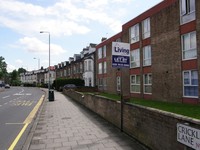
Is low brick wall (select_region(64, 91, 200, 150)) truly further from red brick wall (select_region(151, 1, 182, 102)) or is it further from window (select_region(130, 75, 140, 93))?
window (select_region(130, 75, 140, 93))

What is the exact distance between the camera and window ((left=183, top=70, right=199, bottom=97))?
2072 cm

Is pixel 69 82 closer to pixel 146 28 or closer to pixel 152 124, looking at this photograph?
pixel 146 28

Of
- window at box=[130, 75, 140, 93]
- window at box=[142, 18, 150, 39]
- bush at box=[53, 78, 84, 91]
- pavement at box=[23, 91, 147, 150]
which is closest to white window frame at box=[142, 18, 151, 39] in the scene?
window at box=[142, 18, 150, 39]

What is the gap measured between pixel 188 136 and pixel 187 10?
18410 millimetres

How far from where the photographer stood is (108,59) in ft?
148

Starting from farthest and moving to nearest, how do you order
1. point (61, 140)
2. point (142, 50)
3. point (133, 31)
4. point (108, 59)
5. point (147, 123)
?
1. point (108, 59)
2. point (133, 31)
3. point (142, 50)
4. point (61, 140)
5. point (147, 123)

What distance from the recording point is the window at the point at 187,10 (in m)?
21.3

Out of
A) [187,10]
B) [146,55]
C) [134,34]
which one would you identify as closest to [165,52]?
[187,10]

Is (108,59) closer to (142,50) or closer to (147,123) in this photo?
(142,50)

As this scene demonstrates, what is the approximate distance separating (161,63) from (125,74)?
9.97 m

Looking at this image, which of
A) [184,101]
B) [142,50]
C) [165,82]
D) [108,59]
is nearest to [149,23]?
[142,50]

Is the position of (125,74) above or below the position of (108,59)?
below

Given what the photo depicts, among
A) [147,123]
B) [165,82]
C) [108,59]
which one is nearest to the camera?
[147,123]

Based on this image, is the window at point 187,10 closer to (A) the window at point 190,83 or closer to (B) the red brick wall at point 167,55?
(B) the red brick wall at point 167,55
